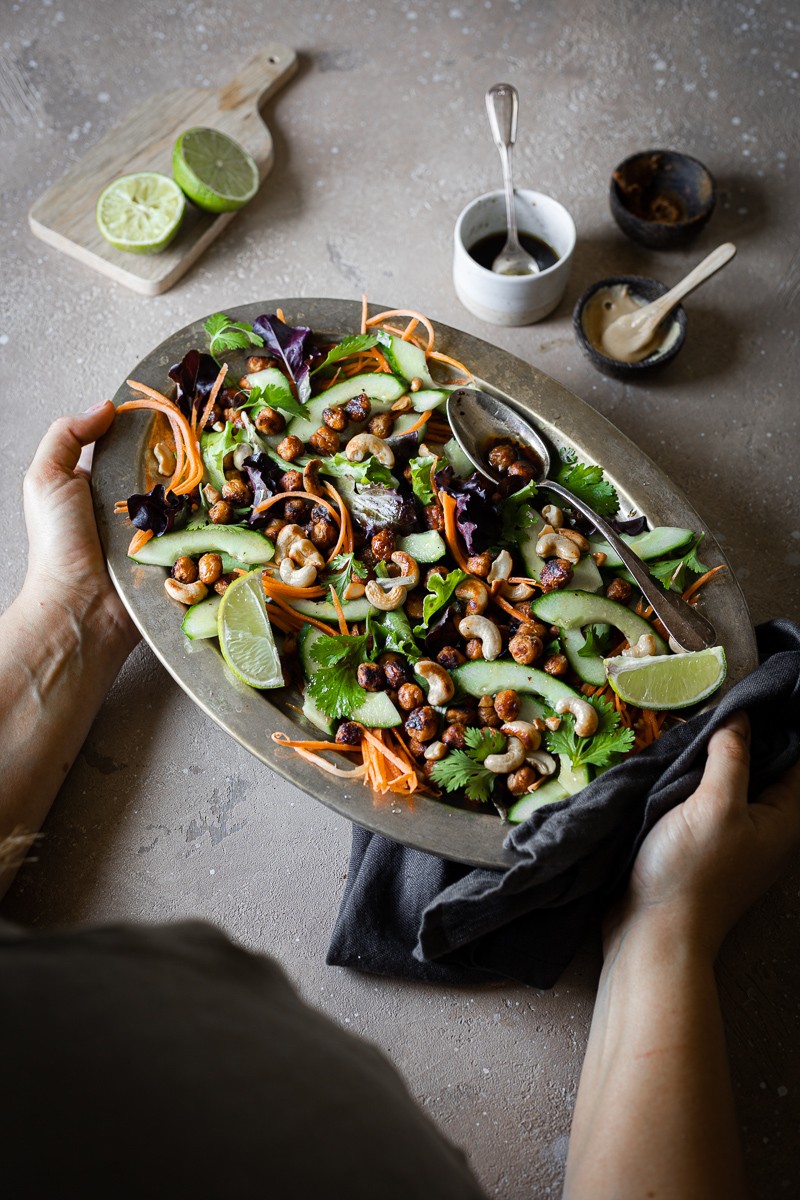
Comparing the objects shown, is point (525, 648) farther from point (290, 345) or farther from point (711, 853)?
point (290, 345)

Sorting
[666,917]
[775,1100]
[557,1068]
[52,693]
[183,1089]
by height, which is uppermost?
[183,1089]

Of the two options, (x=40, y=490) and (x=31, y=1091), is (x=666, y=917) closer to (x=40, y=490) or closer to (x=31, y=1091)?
(x=31, y=1091)

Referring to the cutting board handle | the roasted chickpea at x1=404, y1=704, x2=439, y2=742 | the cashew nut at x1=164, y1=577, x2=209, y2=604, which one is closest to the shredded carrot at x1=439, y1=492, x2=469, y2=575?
the roasted chickpea at x1=404, y1=704, x2=439, y2=742

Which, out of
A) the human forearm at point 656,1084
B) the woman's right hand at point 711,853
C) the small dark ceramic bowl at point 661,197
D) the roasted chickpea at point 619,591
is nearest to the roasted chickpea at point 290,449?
the roasted chickpea at point 619,591

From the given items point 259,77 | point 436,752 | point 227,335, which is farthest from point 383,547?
point 259,77

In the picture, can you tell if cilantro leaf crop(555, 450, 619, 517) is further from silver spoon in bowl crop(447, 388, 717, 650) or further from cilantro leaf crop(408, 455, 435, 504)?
cilantro leaf crop(408, 455, 435, 504)

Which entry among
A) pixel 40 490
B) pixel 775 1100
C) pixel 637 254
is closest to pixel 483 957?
pixel 775 1100
